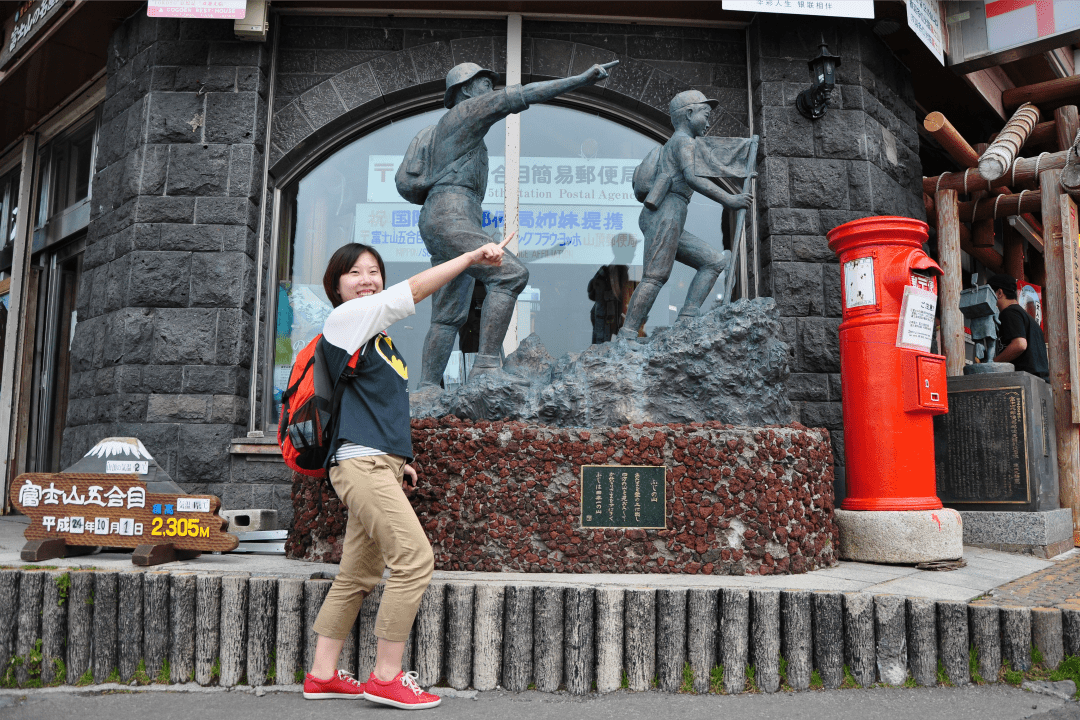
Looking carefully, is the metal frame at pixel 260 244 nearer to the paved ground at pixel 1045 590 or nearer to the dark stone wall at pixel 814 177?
the dark stone wall at pixel 814 177

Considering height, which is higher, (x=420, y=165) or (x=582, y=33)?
(x=582, y=33)

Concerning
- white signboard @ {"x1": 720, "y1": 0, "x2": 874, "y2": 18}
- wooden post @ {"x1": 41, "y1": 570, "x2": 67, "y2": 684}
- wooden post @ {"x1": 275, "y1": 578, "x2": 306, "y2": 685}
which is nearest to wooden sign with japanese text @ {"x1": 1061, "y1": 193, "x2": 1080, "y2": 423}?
white signboard @ {"x1": 720, "y1": 0, "x2": 874, "y2": 18}

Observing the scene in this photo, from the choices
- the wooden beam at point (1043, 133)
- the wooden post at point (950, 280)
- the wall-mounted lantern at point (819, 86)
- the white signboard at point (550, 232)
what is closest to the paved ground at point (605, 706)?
the wooden post at point (950, 280)

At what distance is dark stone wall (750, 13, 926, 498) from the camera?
20.1 feet

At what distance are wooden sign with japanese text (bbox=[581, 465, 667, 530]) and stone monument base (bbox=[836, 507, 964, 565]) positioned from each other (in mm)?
1436

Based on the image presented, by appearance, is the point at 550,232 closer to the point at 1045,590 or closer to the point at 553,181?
the point at 553,181

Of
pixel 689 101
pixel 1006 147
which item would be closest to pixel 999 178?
pixel 1006 147

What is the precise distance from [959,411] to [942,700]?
3098 mm

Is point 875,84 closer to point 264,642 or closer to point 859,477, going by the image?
point 859,477

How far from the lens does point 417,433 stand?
3773mm

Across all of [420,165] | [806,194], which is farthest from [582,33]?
[420,165]

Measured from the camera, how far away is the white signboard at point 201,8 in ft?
19.0

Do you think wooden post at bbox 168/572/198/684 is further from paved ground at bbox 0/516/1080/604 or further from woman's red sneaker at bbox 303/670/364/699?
woman's red sneaker at bbox 303/670/364/699

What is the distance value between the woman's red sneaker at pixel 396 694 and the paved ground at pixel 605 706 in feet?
0.11
